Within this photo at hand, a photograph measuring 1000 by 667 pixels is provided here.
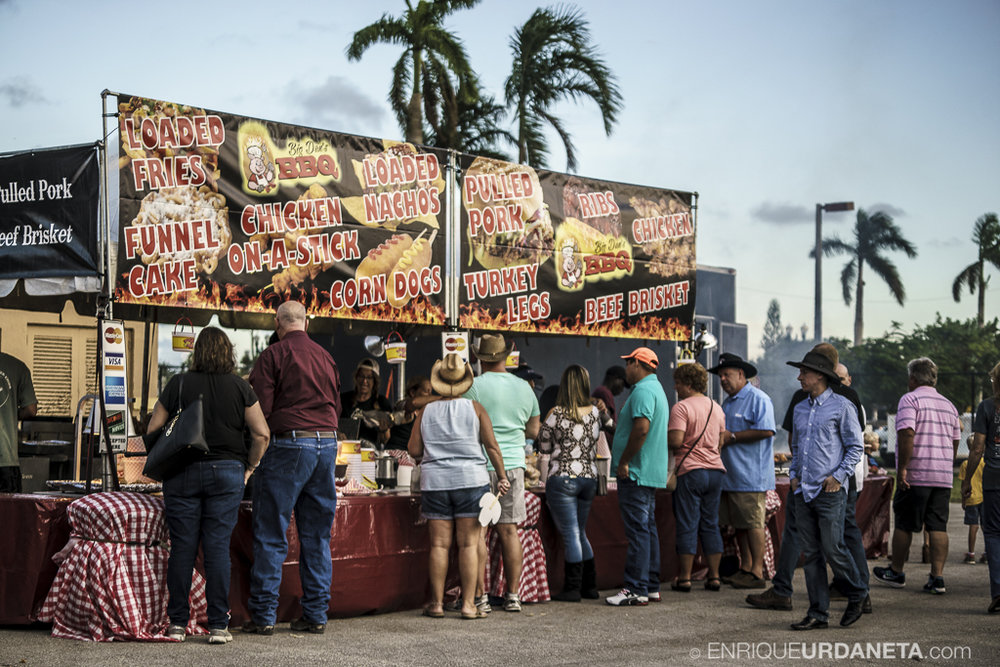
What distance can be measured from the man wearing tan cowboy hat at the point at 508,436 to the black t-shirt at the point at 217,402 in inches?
71.7

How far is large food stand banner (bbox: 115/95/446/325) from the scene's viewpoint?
8.36m

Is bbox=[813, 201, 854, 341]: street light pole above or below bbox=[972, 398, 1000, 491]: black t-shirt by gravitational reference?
above

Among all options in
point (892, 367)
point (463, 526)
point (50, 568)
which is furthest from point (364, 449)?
point (892, 367)

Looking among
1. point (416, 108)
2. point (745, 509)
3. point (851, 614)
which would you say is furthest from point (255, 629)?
point (416, 108)

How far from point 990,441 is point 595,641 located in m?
3.23

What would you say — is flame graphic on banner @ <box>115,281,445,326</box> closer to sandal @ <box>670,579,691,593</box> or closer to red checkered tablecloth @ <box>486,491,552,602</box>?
red checkered tablecloth @ <box>486,491,552,602</box>

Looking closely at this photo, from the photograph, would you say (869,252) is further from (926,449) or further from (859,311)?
(926,449)

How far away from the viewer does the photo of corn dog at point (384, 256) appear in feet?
31.6

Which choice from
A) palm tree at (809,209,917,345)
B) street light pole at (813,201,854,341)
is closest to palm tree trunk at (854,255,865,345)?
palm tree at (809,209,917,345)

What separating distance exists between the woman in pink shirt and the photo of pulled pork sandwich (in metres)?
2.42

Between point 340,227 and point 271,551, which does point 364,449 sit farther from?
point 340,227

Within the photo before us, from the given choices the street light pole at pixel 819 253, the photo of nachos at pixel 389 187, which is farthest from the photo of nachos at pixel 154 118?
the street light pole at pixel 819 253

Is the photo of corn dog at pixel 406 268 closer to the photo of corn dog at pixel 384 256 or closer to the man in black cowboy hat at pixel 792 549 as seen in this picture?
the photo of corn dog at pixel 384 256

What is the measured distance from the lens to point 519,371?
12.2m
